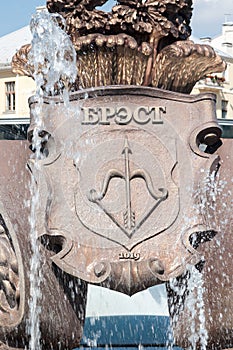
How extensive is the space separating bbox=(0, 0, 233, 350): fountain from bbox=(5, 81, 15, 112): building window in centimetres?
3434

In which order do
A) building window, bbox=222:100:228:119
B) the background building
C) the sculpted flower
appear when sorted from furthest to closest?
building window, bbox=222:100:228:119, the background building, the sculpted flower

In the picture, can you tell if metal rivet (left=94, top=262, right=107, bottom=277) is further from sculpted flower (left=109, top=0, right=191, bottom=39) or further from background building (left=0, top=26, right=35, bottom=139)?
background building (left=0, top=26, right=35, bottom=139)

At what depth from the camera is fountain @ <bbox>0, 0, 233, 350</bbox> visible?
239 inches

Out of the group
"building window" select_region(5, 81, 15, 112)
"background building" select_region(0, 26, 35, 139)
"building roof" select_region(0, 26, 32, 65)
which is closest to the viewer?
"background building" select_region(0, 26, 35, 139)

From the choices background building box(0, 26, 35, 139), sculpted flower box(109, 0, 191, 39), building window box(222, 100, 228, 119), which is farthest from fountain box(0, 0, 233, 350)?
building window box(222, 100, 228, 119)

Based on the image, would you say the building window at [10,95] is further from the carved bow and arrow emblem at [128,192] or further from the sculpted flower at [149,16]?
the carved bow and arrow emblem at [128,192]

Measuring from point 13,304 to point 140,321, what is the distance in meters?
3.18

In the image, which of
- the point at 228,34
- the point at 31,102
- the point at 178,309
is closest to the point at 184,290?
the point at 178,309

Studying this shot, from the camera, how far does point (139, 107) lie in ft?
20.5

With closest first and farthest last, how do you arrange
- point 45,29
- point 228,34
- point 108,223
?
point 108,223 → point 45,29 → point 228,34

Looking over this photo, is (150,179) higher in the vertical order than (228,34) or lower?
lower

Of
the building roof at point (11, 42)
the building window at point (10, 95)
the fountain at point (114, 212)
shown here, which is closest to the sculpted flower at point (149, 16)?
the fountain at point (114, 212)

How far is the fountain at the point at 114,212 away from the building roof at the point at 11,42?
34143 mm

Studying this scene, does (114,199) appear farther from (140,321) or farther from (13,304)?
(140,321)
